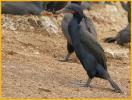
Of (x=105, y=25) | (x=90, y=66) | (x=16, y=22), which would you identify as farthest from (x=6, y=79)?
(x=105, y=25)

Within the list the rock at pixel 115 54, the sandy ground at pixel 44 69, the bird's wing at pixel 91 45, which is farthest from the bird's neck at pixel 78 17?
the rock at pixel 115 54

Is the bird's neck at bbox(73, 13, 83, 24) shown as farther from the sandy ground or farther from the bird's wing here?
the sandy ground

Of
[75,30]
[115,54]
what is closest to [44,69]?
[75,30]

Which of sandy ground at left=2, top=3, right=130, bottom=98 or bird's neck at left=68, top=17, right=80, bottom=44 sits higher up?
bird's neck at left=68, top=17, right=80, bottom=44

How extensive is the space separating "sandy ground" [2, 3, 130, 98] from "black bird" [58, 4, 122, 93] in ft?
1.01

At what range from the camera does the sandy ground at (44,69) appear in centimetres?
959

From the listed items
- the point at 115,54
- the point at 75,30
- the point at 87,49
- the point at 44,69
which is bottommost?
the point at 115,54

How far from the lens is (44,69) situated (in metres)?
11.8

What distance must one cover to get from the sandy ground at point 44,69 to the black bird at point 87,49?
0.31 meters

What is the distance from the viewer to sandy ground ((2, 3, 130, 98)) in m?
9.59

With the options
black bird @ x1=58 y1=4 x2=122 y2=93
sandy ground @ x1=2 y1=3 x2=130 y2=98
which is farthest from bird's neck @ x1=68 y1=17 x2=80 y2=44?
sandy ground @ x1=2 y1=3 x2=130 y2=98

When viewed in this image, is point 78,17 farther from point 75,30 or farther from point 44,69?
point 44,69

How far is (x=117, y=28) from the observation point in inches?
832

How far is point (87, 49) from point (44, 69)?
155 centimetres
